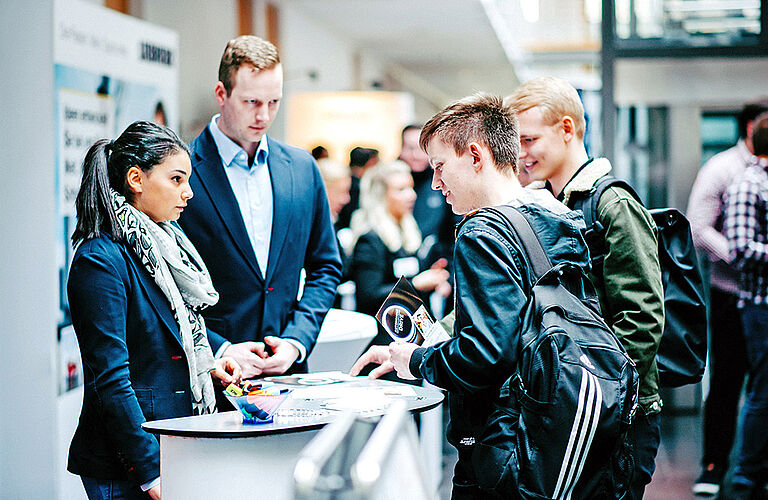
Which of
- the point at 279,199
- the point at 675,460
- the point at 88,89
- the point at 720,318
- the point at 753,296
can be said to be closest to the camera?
the point at 279,199

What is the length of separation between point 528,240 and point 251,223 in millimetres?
969

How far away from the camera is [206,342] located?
86.7 inches

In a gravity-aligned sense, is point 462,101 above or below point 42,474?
above

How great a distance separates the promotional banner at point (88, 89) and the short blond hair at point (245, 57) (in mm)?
1157

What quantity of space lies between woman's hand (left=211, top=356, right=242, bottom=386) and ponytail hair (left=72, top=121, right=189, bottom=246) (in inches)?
18.2

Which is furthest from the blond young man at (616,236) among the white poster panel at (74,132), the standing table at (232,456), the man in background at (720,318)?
the man in background at (720,318)

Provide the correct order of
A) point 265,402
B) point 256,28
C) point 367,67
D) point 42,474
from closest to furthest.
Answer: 1. point 265,402
2. point 42,474
3. point 256,28
4. point 367,67

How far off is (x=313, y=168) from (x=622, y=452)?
128 cm

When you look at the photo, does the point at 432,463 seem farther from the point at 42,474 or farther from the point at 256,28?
the point at 256,28

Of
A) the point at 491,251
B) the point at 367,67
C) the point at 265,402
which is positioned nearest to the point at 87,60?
the point at 265,402

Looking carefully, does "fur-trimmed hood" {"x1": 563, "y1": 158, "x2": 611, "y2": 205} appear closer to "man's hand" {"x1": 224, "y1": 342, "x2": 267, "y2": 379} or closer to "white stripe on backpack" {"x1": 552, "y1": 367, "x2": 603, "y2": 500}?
"white stripe on backpack" {"x1": 552, "y1": 367, "x2": 603, "y2": 500}

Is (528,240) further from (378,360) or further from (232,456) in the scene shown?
(232,456)

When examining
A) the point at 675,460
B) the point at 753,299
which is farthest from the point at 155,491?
the point at 675,460

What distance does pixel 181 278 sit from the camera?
2.14 m
